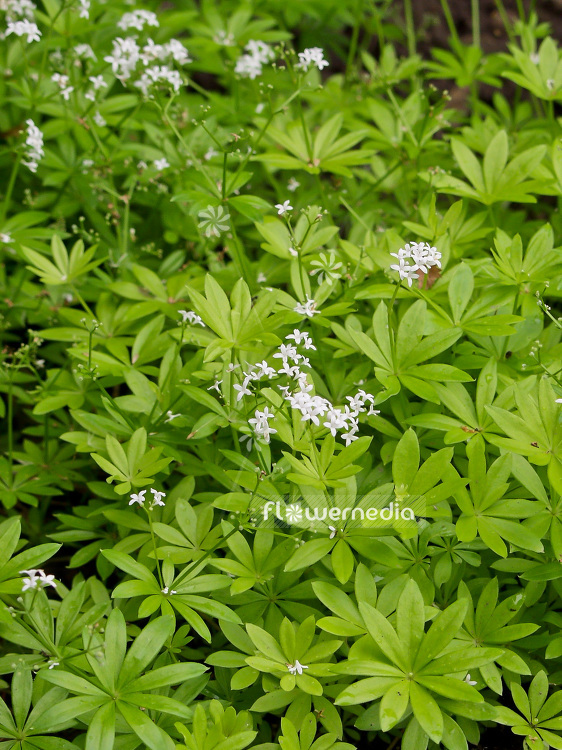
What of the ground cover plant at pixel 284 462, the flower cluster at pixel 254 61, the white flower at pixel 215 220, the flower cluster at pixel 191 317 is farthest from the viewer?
the flower cluster at pixel 254 61

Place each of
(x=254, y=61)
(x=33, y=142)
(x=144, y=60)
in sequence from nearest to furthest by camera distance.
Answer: (x=33, y=142), (x=144, y=60), (x=254, y=61)

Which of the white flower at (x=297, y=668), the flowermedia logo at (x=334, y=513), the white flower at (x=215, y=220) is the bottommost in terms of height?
the white flower at (x=297, y=668)

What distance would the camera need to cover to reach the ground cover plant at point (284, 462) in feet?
6.88

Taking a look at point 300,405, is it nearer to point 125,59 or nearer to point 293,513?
point 293,513

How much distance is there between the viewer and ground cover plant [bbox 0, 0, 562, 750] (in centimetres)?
210

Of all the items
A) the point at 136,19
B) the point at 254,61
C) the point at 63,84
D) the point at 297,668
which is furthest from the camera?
the point at 254,61

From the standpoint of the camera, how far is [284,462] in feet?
→ 7.88

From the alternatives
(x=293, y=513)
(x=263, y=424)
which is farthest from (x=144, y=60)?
(x=293, y=513)

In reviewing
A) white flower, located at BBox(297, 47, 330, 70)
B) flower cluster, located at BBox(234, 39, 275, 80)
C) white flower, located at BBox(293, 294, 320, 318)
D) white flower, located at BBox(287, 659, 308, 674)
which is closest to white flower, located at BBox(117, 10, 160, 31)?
flower cluster, located at BBox(234, 39, 275, 80)

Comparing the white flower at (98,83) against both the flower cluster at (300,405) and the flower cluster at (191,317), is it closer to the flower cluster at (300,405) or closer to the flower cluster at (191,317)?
the flower cluster at (191,317)

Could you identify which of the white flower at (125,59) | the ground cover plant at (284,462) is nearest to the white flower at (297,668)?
the ground cover plant at (284,462)

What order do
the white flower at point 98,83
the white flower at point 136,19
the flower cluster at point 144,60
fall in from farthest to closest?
1. the white flower at point 136,19
2. the white flower at point 98,83
3. the flower cluster at point 144,60

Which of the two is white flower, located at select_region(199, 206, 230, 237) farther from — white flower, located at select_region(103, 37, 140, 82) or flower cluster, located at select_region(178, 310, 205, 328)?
white flower, located at select_region(103, 37, 140, 82)

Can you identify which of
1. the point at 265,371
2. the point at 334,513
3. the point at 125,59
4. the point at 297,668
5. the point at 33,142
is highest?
the point at 125,59
